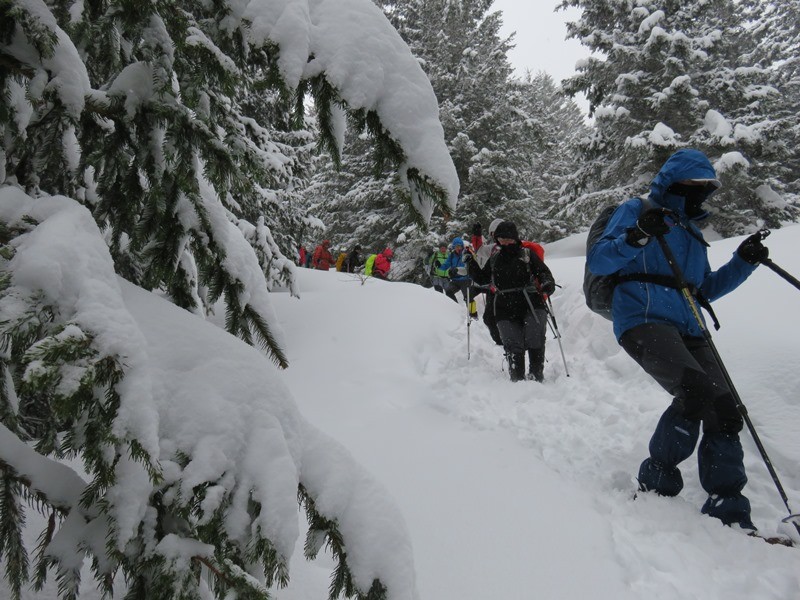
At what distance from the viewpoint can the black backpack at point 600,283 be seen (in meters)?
3.56

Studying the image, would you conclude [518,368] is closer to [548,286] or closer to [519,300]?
[519,300]

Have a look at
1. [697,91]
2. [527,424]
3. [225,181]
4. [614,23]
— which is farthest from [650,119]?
[225,181]

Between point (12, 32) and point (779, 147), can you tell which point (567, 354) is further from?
point (779, 147)

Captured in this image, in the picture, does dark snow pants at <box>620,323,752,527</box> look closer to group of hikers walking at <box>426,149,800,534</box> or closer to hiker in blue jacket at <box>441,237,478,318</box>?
group of hikers walking at <box>426,149,800,534</box>

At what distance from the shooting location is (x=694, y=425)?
3203 millimetres

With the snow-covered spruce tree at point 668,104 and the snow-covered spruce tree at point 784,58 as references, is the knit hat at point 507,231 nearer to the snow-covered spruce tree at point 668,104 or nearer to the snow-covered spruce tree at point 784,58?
the snow-covered spruce tree at point 668,104

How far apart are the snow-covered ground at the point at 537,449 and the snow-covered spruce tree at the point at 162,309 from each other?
130 mm

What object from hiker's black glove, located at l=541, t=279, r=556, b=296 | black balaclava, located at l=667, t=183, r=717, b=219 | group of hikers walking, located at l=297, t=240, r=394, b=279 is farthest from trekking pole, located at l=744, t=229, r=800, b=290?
group of hikers walking, located at l=297, t=240, r=394, b=279

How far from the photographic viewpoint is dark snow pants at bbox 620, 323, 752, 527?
3.01 m

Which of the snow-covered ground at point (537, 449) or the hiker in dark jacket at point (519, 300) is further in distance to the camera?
the hiker in dark jacket at point (519, 300)

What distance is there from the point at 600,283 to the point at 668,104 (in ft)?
56.3

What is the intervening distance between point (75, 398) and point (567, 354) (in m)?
8.13

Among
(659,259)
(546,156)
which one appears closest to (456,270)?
(659,259)

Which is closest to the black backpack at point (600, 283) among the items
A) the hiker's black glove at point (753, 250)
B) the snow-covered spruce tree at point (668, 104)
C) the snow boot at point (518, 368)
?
the hiker's black glove at point (753, 250)
